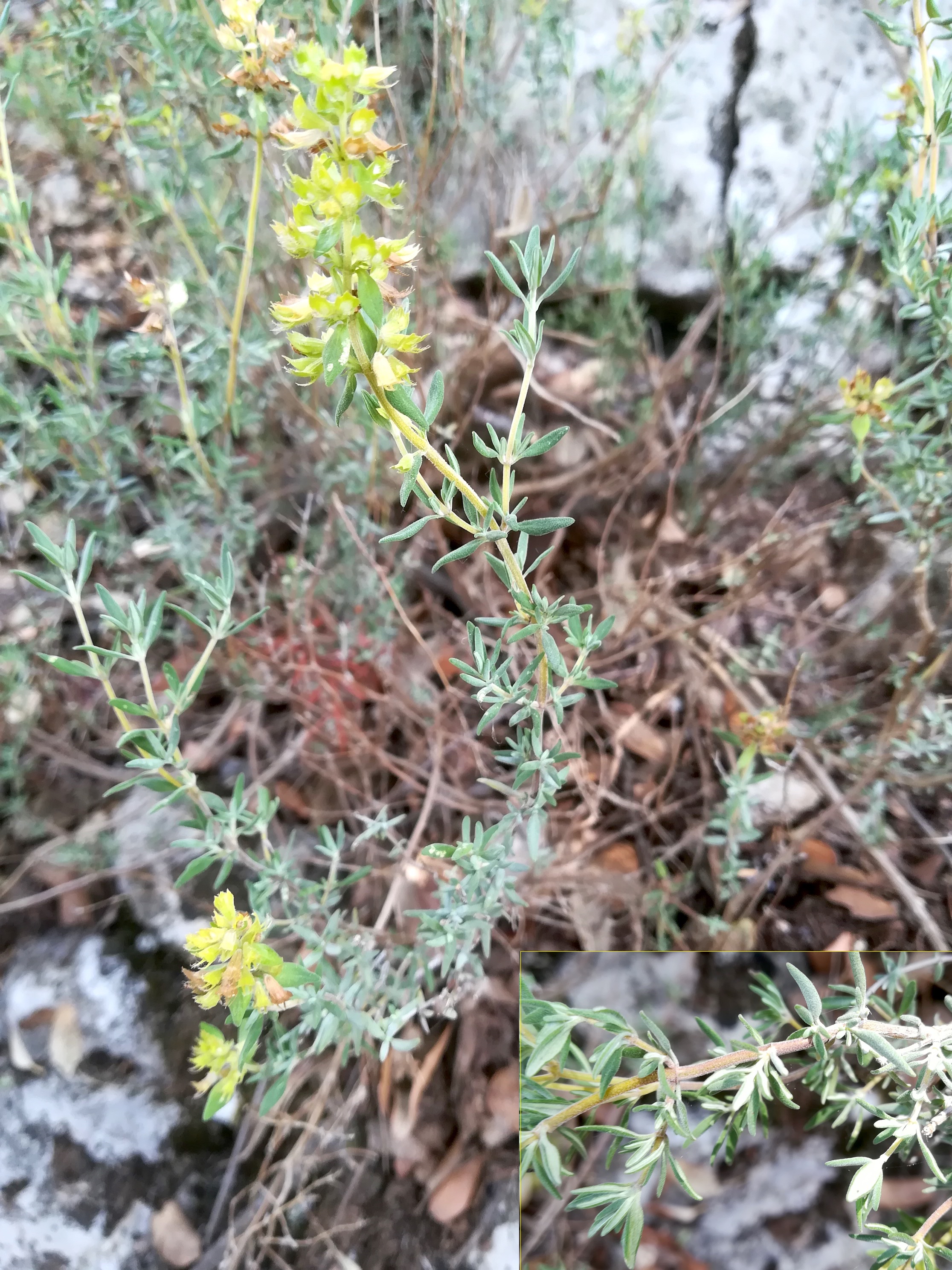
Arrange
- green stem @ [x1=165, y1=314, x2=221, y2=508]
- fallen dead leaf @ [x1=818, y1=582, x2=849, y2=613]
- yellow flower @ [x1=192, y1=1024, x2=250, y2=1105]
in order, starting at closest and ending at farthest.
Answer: yellow flower @ [x1=192, y1=1024, x2=250, y2=1105], green stem @ [x1=165, y1=314, x2=221, y2=508], fallen dead leaf @ [x1=818, y1=582, x2=849, y2=613]

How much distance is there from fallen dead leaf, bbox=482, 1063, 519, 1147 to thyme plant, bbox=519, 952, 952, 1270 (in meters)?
0.51

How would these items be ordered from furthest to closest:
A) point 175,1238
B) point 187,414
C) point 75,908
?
point 75,908 → point 175,1238 → point 187,414

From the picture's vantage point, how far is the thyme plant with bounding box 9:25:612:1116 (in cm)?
60

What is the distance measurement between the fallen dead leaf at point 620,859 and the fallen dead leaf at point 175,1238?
96 cm

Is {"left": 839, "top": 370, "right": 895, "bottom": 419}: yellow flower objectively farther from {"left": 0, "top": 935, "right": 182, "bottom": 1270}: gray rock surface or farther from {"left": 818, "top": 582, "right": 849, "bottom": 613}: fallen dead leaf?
{"left": 0, "top": 935, "right": 182, "bottom": 1270}: gray rock surface

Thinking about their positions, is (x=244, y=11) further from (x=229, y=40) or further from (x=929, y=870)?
(x=929, y=870)

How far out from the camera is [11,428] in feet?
6.38

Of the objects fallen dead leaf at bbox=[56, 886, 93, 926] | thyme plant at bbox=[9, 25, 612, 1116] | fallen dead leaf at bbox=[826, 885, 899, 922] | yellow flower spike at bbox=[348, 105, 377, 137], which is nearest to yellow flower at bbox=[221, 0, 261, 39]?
thyme plant at bbox=[9, 25, 612, 1116]

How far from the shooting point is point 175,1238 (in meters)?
1.46

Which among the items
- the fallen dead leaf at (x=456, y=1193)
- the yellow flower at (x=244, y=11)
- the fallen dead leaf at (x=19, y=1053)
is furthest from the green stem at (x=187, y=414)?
the fallen dead leaf at (x=456, y=1193)

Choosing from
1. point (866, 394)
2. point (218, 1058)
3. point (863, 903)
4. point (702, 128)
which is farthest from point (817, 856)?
point (702, 128)

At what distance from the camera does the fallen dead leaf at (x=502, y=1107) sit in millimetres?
1478

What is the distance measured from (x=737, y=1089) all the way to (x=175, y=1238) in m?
1.07

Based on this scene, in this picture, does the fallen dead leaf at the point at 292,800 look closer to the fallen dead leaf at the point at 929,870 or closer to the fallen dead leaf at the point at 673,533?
the fallen dead leaf at the point at 673,533
